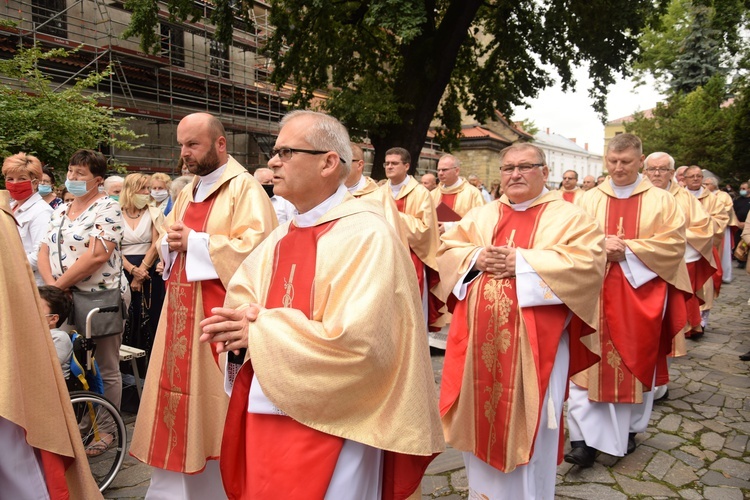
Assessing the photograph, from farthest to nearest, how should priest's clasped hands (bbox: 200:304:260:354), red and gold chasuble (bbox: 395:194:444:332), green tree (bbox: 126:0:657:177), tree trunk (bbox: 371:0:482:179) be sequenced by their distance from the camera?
tree trunk (bbox: 371:0:482:179), green tree (bbox: 126:0:657:177), red and gold chasuble (bbox: 395:194:444:332), priest's clasped hands (bbox: 200:304:260:354)

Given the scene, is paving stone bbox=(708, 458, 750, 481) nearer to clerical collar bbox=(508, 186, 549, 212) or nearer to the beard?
clerical collar bbox=(508, 186, 549, 212)

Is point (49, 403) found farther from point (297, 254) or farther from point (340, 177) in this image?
point (340, 177)

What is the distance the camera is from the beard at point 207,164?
12.3 feet

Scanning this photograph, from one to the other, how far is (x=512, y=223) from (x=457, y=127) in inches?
633

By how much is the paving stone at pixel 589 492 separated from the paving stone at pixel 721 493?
579 mm

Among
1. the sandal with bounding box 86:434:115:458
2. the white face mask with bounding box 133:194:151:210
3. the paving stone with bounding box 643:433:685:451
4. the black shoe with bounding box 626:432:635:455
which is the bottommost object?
the paving stone with bounding box 643:433:685:451

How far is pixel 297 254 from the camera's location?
99.5 inches

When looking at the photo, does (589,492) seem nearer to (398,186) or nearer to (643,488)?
(643,488)

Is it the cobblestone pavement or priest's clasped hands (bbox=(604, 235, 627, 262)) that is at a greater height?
priest's clasped hands (bbox=(604, 235, 627, 262))

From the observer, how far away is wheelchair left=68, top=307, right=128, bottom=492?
405cm

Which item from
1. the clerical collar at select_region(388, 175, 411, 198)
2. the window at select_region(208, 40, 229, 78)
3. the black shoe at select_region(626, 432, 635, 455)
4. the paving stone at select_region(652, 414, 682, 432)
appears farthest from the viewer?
the window at select_region(208, 40, 229, 78)

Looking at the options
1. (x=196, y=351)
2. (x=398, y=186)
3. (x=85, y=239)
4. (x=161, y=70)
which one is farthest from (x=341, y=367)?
(x=161, y=70)

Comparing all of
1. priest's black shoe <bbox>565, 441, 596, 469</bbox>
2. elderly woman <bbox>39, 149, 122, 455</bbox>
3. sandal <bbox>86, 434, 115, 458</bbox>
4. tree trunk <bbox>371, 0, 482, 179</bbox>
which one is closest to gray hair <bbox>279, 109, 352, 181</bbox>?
elderly woman <bbox>39, 149, 122, 455</bbox>

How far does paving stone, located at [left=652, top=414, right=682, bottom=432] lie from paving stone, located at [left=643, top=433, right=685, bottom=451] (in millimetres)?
158
